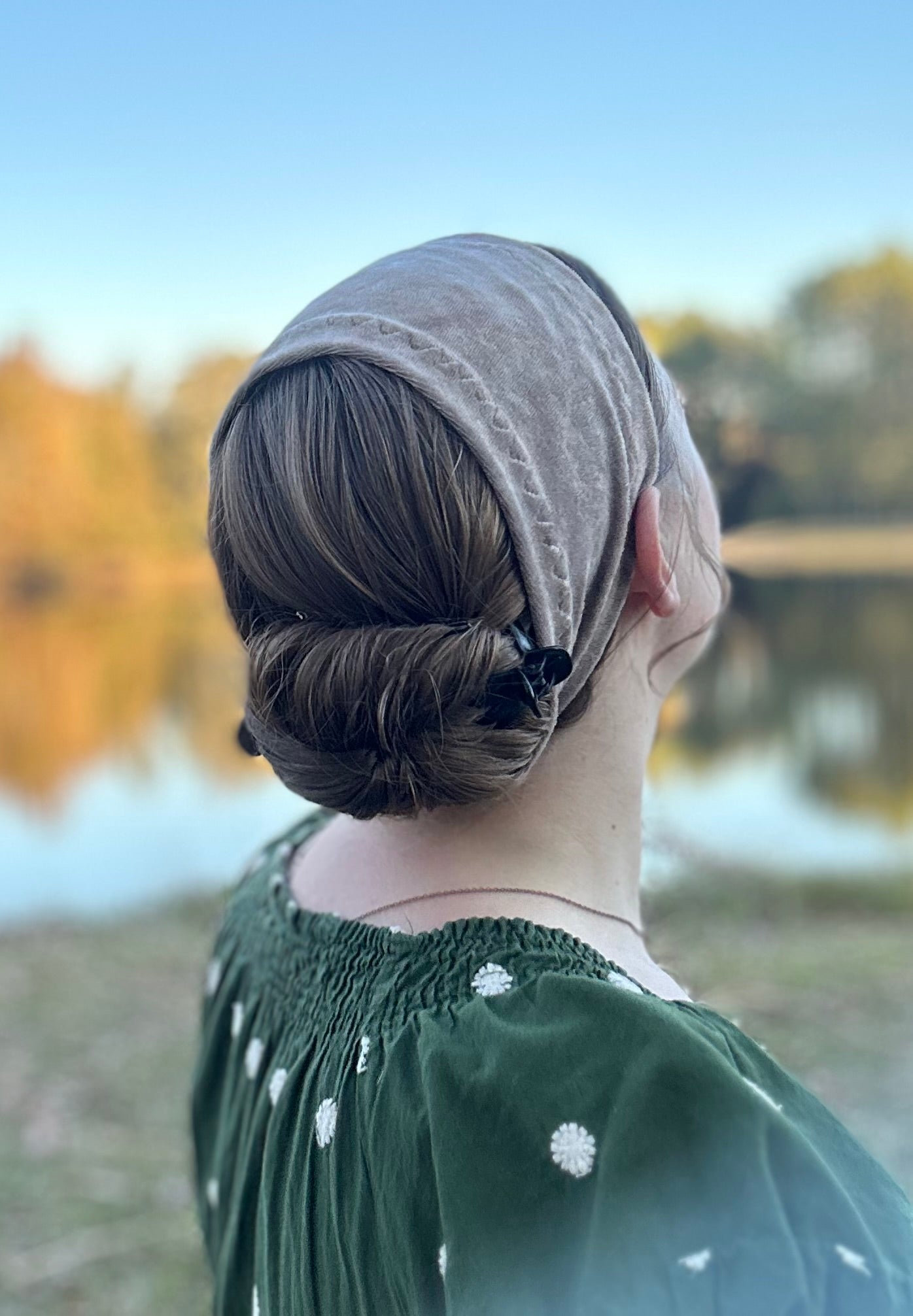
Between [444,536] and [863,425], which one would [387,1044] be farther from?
[863,425]

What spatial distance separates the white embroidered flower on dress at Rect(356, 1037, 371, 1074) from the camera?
87 cm

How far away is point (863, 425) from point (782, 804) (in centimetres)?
478

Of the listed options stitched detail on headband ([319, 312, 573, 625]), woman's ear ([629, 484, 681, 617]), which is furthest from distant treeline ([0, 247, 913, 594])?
stitched detail on headband ([319, 312, 573, 625])

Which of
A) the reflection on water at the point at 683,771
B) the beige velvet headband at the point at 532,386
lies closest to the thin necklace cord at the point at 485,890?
the beige velvet headband at the point at 532,386

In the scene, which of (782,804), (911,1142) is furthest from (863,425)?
(911,1142)

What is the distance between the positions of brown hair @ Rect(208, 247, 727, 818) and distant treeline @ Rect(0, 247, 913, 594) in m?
1.41

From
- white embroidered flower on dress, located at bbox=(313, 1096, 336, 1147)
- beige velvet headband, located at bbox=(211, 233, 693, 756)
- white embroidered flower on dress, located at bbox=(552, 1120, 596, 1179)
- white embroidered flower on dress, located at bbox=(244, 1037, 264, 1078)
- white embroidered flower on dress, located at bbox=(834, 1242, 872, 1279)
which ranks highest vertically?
beige velvet headband, located at bbox=(211, 233, 693, 756)

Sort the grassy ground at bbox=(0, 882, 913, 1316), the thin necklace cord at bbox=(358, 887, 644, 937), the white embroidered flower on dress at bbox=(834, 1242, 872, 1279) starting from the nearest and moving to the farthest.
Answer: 1. the white embroidered flower on dress at bbox=(834, 1242, 872, 1279)
2. the thin necklace cord at bbox=(358, 887, 644, 937)
3. the grassy ground at bbox=(0, 882, 913, 1316)

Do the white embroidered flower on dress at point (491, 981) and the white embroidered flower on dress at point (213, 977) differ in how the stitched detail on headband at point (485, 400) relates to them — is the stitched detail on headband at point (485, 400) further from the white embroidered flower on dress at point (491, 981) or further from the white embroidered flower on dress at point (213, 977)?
the white embroidered flower on dress at point (213, 977)

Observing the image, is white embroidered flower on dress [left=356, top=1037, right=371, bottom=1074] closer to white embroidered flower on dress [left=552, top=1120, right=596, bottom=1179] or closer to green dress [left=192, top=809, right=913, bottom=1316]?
green dress [left=192, top=809, right=913, bottom=1316]

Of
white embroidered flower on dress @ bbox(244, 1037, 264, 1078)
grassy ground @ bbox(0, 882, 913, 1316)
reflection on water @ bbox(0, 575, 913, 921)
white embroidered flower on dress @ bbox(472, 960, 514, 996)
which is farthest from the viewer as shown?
reflection on water @ bbox(0, 575, 913, 921)

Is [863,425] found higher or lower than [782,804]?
higher

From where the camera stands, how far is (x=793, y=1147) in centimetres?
72

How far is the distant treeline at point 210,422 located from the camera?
1073 cm
